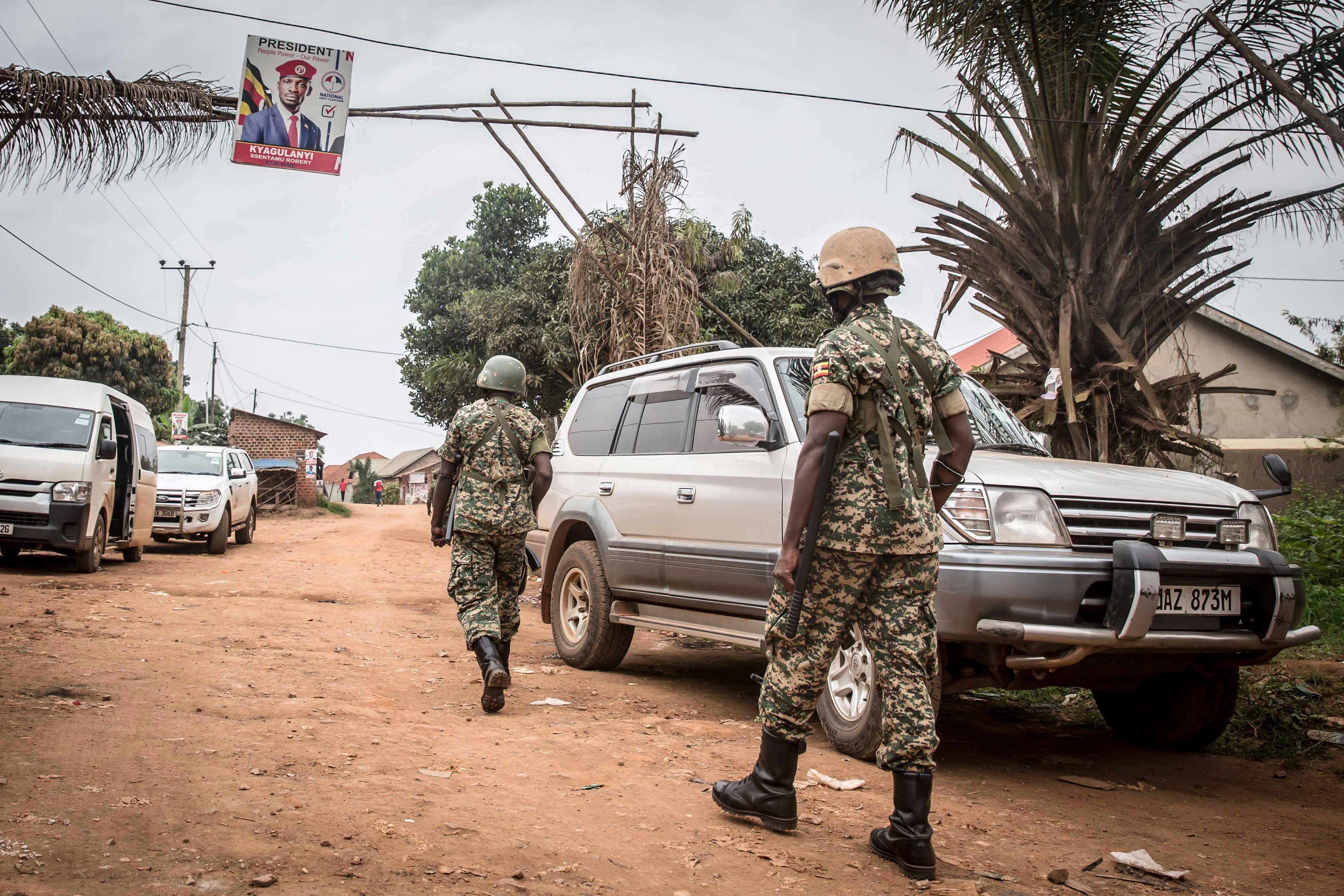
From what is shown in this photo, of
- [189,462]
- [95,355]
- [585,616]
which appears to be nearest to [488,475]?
[585,616]

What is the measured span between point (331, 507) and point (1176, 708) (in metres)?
39.5

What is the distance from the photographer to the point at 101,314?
39.8m

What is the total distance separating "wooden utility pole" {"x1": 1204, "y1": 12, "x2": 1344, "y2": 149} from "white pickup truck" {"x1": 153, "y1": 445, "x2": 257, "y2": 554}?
13469 mm

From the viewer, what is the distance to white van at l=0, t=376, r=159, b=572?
10.4 meters

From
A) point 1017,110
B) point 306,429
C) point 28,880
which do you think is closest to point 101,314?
point 306,429

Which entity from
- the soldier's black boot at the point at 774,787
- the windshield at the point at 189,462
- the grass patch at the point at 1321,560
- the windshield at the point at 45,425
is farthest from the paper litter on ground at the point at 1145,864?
the windshield at the point at 189,462

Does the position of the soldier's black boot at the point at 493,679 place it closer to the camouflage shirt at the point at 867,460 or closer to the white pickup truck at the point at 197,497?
the camouflage shirt at the point at 867,460

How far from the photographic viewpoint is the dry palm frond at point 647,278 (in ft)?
41.4

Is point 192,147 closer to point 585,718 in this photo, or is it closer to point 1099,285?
point 585,718

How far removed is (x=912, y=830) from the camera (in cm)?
313

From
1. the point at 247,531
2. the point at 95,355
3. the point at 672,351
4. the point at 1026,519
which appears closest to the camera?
the point at 1026,519

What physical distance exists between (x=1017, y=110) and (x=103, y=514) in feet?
34.9

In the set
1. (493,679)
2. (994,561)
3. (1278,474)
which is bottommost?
(493,679)

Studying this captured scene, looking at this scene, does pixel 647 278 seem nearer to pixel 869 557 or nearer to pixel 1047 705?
pixel 1047 705
